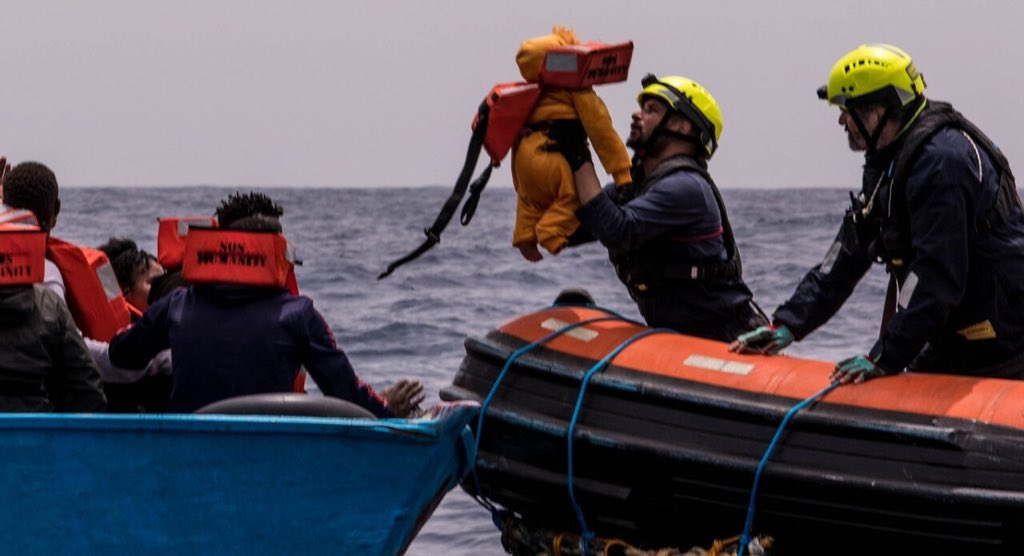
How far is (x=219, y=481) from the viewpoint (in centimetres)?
504

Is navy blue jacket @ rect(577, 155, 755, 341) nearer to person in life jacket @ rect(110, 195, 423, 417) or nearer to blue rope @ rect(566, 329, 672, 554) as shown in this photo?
blue rope @ rect(566, 329, 672, 554)

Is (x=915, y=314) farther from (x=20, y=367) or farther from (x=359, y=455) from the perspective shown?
(x=20, y=367)

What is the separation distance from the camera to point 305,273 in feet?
66.2

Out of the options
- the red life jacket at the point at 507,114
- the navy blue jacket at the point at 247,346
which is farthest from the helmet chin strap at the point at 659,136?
the navy blue jacket at the point at 247,346

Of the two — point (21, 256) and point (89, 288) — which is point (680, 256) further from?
point (21, 256)

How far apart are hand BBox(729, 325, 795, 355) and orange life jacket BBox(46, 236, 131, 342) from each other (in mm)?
2251

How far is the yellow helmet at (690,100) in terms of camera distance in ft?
20.9

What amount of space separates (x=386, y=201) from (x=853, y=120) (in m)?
44.2

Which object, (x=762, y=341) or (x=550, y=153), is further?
(x=550, y=153)

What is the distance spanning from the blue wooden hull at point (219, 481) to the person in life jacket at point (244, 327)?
398mm

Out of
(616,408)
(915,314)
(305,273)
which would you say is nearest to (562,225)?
(616,408)

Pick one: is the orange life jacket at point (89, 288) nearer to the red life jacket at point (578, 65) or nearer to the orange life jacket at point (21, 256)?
the orange life jacket at point (21, 256)

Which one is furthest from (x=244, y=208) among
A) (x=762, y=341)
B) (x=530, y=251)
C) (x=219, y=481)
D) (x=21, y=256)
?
A: (x=762, y=341)

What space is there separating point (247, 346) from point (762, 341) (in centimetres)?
177
